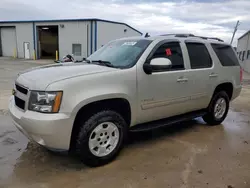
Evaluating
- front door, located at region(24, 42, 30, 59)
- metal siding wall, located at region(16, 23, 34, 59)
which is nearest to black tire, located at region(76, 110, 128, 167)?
metal siding wall, located at region(16, 23, 34, 59)

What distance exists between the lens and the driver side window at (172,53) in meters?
3.94

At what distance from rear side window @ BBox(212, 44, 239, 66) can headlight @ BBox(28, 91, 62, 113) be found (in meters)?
3.58

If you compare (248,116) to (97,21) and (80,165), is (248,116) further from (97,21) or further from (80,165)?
(97,21)

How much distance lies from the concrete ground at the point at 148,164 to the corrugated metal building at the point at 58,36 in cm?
1815

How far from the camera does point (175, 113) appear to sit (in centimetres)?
428

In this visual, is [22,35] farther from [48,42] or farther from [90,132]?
[90,132]

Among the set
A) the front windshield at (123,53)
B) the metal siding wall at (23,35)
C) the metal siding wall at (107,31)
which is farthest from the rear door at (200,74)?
the metal siding wall at (23,35)

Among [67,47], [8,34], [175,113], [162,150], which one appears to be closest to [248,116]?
[175,113]

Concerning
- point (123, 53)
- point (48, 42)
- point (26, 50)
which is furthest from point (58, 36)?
point (123, 53)

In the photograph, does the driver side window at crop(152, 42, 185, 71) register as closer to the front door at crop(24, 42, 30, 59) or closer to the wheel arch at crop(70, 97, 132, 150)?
the wheel arch at crop(70, 97, 132, 150)

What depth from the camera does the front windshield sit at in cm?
364

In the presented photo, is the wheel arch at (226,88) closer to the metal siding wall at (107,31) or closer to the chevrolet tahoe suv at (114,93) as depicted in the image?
the chevrolet tahoe suv at (114,93)

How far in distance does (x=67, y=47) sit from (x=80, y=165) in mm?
24642

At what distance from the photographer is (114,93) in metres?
3.24
